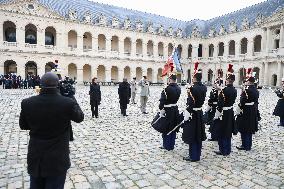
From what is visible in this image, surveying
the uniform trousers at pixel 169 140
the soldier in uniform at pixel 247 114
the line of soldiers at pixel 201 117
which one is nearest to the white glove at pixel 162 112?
the line of soldiers at pixel 201 117

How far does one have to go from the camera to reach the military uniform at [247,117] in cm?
777

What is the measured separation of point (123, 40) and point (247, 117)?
134ft

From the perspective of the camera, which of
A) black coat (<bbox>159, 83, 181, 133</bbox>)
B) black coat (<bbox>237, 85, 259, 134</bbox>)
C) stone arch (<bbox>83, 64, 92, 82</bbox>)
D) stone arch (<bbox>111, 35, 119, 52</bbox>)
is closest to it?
black coat (<bbox>159, 83, 181, 133</bbox>)

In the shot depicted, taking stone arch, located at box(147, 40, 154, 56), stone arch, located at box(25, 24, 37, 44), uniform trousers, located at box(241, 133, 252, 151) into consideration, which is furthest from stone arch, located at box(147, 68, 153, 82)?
uniform trousers, located at box(241, 133, 252, 151)

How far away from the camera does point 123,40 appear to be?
46906 mm

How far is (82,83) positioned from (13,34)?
39.0ft

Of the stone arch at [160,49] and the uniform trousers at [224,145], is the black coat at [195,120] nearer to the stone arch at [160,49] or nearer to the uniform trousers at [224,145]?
the uniform trousers at [224,145]

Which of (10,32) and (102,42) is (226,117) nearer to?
(10,32)

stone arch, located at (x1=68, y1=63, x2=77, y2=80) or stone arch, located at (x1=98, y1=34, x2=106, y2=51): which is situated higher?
A: stone arch, located at (x1=98, y1=34, x2=106, y2=51)

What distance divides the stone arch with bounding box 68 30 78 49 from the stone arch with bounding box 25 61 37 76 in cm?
620

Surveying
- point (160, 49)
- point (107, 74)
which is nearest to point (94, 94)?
point (107, 74)

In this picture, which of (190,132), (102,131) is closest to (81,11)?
(102,131)

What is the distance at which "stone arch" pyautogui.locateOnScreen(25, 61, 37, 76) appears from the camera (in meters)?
39.3

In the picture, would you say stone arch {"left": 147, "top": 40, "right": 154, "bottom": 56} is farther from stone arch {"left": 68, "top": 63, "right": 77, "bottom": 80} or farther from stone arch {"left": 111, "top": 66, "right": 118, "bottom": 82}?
stone arch {"left": 68, "top": 63, "right": 77, "bottom": 80}
